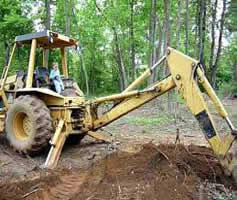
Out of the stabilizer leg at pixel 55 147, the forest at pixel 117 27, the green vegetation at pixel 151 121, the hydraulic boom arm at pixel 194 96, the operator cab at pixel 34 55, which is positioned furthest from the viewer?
the forest at pixel 117 27

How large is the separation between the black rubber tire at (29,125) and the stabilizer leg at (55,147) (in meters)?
0.18

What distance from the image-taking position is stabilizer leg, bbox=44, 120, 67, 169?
6.24 m

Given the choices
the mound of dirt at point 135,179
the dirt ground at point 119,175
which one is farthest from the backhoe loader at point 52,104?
the mound of dirt at point 135,179

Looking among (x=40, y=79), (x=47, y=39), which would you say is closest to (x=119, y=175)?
(x=40, y=79)

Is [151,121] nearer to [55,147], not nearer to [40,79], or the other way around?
[40,79]

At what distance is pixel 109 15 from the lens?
2064 cm

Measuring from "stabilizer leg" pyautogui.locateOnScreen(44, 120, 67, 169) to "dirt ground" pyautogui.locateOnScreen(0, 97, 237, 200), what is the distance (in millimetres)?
152

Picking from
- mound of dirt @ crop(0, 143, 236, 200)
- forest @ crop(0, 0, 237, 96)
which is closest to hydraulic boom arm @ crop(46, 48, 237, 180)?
mound of dirt @ crop(0, 143, 236, 200)

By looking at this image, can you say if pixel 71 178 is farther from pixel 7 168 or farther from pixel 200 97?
pixel 200 97

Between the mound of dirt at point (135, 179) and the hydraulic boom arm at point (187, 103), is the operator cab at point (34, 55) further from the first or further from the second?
the mound of dirt at point (135, 179)

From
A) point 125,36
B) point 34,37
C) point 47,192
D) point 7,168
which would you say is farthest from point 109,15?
point 47,192

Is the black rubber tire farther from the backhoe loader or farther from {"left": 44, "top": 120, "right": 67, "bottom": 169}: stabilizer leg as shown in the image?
{"left": 44, "top": 120, "right": 67, "bottom": 169}: stabilizer leg

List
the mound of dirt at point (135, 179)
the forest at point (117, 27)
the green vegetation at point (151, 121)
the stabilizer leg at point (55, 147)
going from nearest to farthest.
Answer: the mound of dirt at point (135, 179) → the stabilizer leg at point (55, 147) → the green vegetation at point (151, 121) → the forest at point (117, 27)

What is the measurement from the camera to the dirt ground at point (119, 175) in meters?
4.33
